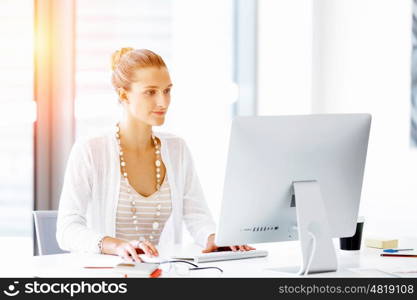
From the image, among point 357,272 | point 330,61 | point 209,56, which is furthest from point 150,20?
point 357,272

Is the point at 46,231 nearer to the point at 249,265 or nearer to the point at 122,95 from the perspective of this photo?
the point at 122,95

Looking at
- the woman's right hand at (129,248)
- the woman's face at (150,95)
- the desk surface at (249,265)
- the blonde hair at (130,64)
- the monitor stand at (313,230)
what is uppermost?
the blonde hair at (130,64)

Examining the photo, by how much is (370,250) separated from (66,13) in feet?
7.46

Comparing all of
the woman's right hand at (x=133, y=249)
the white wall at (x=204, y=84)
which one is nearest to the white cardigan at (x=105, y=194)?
the woman's right hand at (x=133, y=249)

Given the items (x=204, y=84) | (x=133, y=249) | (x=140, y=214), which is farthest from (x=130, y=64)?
(x=204, y=84)

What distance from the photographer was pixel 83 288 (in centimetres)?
203

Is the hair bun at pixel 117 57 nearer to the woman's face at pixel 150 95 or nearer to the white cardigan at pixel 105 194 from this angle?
the woman's face at pixel 150 95

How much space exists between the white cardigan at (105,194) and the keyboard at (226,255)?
0.31 meters

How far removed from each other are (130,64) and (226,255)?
91 cm

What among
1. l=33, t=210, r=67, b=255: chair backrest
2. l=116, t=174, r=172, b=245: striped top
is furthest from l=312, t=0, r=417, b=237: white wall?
l=33, t=210, r=67, b=255: chair backrest

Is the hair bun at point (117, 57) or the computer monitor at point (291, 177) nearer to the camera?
the computer monitor at point (291, 177)

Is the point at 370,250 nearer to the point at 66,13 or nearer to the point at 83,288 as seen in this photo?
the point at 83,288

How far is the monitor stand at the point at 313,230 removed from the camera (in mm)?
2207

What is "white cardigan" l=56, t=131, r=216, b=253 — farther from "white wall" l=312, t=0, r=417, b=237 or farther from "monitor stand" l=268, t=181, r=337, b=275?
"white wall" l=312, t=0, r=417, b=237
